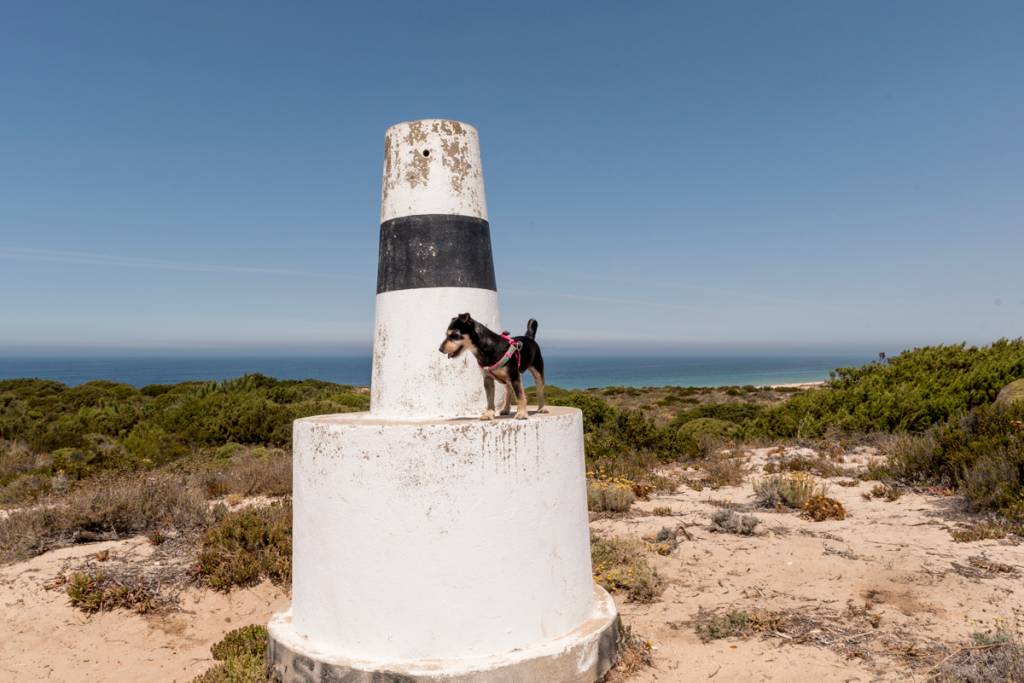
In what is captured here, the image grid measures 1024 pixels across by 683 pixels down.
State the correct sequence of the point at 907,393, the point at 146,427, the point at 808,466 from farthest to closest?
1. the point at 146,427
2. the point at 907,393
3. the point at 808,466

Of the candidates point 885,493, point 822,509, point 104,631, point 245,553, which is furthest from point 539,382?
point 885,493

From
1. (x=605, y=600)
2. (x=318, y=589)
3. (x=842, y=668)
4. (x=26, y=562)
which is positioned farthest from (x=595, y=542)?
(x=26, y=562)

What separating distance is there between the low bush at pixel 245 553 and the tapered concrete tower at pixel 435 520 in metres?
2.85

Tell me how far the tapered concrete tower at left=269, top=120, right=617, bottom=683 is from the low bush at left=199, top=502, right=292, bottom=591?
9.35 feet

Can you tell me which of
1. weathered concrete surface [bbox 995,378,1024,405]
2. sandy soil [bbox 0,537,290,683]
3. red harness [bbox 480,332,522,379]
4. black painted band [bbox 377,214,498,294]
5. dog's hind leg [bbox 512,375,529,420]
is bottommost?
sandy soil [bbox 0,537,290,683]

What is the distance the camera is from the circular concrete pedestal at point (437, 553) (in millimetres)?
4156

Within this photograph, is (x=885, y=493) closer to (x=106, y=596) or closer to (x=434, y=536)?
(x=434, y=536)

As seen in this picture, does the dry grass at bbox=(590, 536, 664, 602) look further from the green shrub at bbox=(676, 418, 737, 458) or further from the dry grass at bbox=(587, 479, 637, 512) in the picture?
the green shrub at bbox=(676, 418, 737, 458)

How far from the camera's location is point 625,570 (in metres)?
6.93

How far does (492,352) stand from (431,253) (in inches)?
36.9

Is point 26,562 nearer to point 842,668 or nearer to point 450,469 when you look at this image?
point 450,469

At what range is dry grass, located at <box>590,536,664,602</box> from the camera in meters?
6.55

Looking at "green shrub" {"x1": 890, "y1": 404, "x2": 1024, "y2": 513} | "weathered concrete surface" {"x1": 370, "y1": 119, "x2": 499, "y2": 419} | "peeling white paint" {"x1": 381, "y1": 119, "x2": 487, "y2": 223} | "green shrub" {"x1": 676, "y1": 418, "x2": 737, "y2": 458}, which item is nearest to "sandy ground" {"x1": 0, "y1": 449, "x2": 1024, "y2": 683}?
"green shrub" {"x1": 890, "y1": 404, "x2": 1024, "y2": 513}

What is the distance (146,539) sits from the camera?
8461mm
